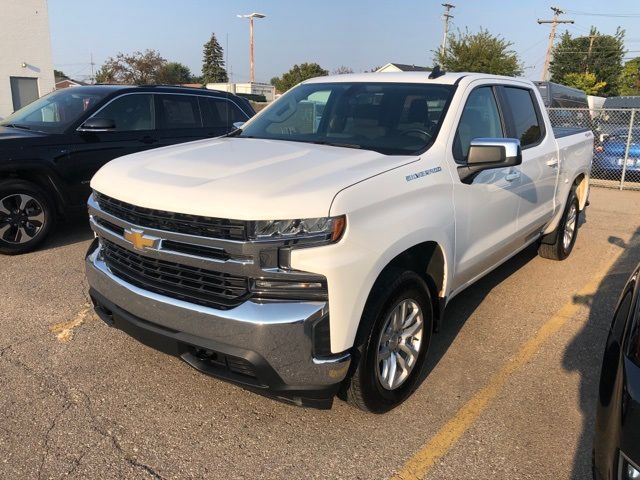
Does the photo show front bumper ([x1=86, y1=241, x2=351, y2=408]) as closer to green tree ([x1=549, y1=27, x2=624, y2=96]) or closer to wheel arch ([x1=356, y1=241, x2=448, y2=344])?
wheel arch ([x1=356, y1=241, x2=448, y2=344])

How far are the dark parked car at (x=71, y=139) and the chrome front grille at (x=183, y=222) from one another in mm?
3479

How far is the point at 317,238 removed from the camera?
2.52 meters

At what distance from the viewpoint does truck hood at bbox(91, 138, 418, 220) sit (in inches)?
99.2

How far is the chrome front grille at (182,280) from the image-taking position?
8.55 feet

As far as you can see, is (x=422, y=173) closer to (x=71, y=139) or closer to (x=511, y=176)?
(x=511, y=176)

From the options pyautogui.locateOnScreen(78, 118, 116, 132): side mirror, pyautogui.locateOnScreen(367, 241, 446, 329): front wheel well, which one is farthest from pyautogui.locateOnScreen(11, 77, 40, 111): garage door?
pyautogui.locateOnScreen(367, 241, 446, 329): front wheel well

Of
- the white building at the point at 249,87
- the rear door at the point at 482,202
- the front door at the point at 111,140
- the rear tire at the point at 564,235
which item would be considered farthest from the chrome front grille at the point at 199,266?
the white building at the point at 249,87

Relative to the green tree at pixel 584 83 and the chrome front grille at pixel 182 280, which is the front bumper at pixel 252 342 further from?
the green tree at pixel 584 83

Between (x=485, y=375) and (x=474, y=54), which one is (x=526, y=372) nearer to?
(x=485, y=375)

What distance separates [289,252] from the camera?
2.51 meters

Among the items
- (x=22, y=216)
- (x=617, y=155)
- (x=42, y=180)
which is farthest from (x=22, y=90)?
(x=617, y=155)

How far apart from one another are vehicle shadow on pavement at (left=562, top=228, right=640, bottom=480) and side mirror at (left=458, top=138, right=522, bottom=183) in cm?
152

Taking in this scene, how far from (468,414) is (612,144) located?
12028 mm

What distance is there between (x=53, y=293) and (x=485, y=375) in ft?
12.2
